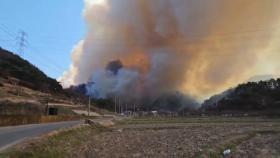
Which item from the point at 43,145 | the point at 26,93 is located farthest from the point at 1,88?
the point at 43,145

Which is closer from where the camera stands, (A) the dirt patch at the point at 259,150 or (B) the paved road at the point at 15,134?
(A) the dirt patch at the point at 259,150

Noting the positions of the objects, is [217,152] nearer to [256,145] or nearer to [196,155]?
[196,155]

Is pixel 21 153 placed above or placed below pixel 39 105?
below

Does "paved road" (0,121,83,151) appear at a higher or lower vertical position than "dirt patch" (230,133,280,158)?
higher

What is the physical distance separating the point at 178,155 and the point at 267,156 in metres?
6.48

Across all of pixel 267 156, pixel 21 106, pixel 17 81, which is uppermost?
pixel 17 81

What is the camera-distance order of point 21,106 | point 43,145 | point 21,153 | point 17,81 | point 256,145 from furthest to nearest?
point 17,81, point 21,106, point 256,145, point 43,145, point 21,153

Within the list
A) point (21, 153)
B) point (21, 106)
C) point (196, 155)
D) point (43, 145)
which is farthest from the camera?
point (21, 106)

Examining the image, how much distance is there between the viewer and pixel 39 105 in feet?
454

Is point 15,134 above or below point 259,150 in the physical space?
above

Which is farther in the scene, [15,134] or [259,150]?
[15,134]

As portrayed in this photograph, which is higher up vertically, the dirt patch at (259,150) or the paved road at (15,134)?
the paved road at (15,134)

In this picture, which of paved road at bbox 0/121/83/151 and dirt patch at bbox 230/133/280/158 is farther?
paved road at bbox 0/121/83/151

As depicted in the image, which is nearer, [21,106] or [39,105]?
[21,106]
